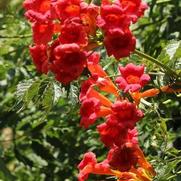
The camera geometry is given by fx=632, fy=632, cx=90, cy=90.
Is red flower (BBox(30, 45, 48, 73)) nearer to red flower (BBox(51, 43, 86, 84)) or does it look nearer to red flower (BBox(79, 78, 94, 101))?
red flower (BBox(51, 43, 86, 84))

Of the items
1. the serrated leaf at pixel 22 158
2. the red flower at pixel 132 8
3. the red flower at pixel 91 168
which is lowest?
the serrated leaf at pixel 22 158

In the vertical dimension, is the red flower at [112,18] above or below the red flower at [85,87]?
above

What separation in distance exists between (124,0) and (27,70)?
202cm

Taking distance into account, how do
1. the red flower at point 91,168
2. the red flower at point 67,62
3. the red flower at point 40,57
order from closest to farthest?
the red flower at point 67,62
the red flower at point 40,57
the red flower at point 91,168

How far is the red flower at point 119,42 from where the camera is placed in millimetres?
1949

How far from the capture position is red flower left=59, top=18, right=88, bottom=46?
195cm

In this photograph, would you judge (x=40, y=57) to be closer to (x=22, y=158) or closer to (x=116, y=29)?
(x=116, y=29)

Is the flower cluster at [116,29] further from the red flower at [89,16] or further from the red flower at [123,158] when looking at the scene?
the red flower at [123,158]

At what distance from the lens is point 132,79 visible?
6.97ft

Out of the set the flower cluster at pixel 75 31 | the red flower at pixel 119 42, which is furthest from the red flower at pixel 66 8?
the red flower at pixel 119 42

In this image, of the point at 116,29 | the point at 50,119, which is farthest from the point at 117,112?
the point at 50,119

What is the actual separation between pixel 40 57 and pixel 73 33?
0.60 ft

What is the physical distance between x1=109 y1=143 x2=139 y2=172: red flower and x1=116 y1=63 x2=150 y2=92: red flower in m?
0.20

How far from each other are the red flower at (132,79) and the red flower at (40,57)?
254mm
